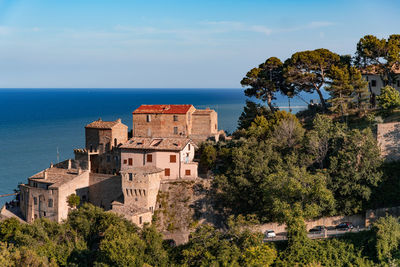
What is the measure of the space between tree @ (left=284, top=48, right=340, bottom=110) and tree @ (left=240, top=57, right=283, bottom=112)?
8.17ft

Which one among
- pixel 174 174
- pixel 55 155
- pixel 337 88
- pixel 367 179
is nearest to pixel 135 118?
pixel 174 174

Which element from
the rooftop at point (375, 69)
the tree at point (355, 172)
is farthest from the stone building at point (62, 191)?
the rooftop at point (375, 69)

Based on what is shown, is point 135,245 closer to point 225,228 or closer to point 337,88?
point 225,228

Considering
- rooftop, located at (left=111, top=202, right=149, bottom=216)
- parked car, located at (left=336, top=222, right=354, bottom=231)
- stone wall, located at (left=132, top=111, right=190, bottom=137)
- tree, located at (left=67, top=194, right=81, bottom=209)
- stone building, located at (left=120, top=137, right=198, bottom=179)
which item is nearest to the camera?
parked car, located at (left=336, top=222, right=354, bottom=231)

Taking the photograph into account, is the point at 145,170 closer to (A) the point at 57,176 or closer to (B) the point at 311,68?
(A) the point at 57,176

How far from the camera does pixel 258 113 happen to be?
5278 cm

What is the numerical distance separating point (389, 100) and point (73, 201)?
109 feet

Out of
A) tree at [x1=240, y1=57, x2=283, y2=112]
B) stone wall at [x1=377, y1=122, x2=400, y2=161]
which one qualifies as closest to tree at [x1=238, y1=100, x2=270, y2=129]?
tree at [x1=240, y1=57, x2=283, y2=112]

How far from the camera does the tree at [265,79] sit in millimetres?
53281

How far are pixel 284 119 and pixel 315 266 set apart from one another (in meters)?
17.7

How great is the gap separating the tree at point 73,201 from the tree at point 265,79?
76.1 ft

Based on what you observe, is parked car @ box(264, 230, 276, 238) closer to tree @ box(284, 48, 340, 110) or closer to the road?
the road

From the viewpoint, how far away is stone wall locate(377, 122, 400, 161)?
40031 millimetres

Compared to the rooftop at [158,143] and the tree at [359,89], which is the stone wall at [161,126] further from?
the tree at [359,89]
